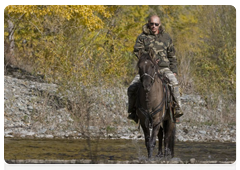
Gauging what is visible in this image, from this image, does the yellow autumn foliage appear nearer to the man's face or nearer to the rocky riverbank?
the rocky riverbank

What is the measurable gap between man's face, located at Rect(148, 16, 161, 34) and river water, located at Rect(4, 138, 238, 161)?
285cm

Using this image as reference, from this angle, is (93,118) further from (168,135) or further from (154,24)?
(154,24)

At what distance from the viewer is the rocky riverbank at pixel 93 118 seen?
16.9 meters

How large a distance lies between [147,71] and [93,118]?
9.45 m

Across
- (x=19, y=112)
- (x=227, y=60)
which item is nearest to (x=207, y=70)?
(x=227, y=60)

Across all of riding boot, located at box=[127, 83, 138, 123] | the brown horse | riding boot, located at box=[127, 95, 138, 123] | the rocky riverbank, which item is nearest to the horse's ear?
the brown horse

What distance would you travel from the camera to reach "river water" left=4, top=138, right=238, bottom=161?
37.7 ft

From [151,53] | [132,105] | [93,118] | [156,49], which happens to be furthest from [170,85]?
[93,118]

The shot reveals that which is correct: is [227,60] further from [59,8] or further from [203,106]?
[59,8]

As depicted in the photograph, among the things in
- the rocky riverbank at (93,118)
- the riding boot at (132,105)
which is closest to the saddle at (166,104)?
the riding boot at (132,105)

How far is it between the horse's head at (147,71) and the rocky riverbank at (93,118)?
23.3ft

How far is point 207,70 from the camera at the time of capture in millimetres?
24062

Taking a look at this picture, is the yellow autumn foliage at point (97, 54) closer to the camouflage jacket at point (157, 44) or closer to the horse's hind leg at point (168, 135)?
the horse's hind leg at point (168, 135)

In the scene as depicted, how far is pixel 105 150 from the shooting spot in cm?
1285
